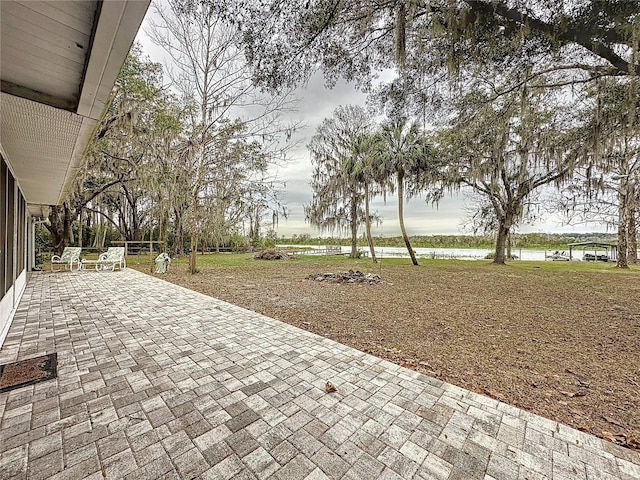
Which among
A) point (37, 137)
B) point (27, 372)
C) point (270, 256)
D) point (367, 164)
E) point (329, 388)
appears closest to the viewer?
point (329, 388)

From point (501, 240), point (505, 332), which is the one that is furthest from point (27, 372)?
point (501, 240)

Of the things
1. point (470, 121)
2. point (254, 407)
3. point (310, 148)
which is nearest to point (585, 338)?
point (254, 407)

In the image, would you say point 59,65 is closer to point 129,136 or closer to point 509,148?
point 129,136

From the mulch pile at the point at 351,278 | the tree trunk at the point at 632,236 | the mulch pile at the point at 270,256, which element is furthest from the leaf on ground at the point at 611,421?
the mulch pile at the point at 270,256

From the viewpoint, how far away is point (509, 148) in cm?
1035

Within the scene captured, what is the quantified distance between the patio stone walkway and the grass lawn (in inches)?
14.6

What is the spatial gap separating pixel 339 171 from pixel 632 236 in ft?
45.3

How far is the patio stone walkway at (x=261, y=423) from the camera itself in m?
1.40

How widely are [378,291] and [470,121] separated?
4.55m

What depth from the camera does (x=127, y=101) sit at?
20.9 feet

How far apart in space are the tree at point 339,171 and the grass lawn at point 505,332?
25.9 ft

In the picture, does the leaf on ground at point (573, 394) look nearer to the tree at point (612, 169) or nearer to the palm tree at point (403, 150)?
the tree at point (612, 169)

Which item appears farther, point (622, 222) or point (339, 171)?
point (339, 171)

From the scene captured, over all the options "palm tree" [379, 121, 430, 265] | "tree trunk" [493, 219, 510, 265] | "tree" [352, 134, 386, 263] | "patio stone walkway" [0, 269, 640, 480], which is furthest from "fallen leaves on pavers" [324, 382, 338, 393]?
"tree trunk" [493, 219, 510, 265]
